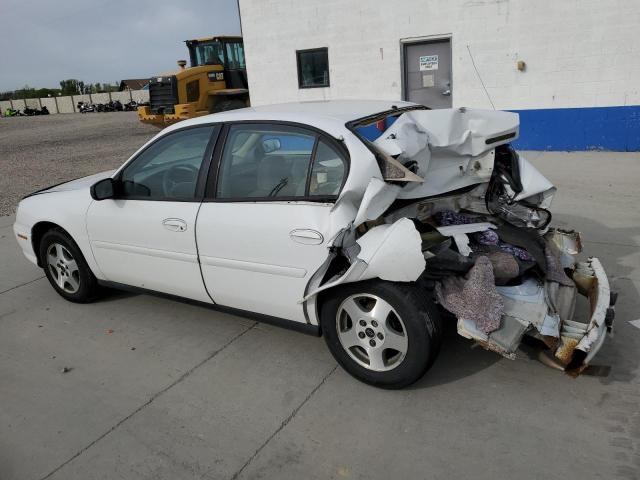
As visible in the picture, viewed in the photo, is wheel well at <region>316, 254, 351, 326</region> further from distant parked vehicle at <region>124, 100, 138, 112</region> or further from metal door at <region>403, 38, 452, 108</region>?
distant parked vehicle at <region>124, 100, 138, 112</region>

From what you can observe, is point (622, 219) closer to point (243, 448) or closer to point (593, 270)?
point (593, 270)

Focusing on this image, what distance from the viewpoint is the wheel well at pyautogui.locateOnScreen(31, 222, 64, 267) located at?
4559 millimetres

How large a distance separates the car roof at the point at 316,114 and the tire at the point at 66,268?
144cm

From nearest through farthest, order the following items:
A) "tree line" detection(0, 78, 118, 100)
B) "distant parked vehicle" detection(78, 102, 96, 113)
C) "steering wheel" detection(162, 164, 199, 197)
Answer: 1. "steering wheel" detection(162, 164, 199, 197)
2. "distant parked vehicle" detection(78, 102, 96, 113)
3. "tree line" detection(0, 78, 118, 100)

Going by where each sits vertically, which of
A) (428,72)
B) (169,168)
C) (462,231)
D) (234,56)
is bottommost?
(462,231)

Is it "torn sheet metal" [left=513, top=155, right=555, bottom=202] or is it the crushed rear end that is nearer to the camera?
the crushed rear end

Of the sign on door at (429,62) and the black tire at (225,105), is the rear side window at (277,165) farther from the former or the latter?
the black tire at (225,105)

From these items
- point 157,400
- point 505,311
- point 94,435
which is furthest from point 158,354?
point 505,311

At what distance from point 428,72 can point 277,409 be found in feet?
32.6

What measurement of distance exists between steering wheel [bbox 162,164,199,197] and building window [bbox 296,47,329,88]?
9.39 meters

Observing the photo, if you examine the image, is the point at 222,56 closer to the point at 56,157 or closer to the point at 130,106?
the point at 56,157

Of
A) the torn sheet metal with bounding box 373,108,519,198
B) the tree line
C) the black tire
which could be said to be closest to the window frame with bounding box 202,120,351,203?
the torn sheet metal with bounding box 373,108,519,198

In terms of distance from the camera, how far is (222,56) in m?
17.4

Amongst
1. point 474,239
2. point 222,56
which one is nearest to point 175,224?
point 474,239
